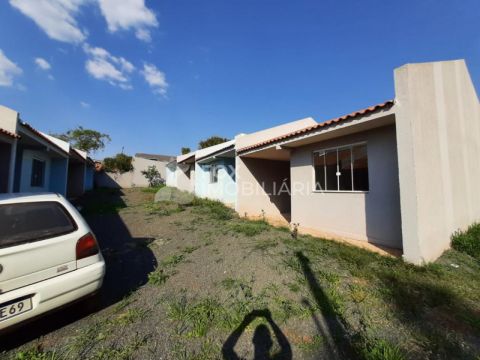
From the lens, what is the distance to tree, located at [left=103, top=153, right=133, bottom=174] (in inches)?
1027

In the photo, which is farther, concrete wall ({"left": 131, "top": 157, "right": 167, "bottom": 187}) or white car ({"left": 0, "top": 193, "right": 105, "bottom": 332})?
concrete wall ({"left": 131, "top": 157, "right": 167, "bottom": 187})

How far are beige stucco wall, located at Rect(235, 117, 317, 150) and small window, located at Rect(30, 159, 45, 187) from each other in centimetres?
997

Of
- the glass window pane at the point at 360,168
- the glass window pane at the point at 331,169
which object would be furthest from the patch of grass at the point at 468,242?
the glass window pane at the point at 331,169

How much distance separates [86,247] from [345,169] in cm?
628

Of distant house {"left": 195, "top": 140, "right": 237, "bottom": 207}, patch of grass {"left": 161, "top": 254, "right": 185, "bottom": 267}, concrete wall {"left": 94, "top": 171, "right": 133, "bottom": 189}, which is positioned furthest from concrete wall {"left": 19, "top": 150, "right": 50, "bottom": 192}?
concrete wall {"left": 94, "top": 171, "right": 133, "bottom": 189}

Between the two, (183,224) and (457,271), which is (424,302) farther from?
(183,224)

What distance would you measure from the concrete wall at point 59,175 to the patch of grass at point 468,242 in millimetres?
16958

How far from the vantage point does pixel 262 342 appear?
2.32 metres

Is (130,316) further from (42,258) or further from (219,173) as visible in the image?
(219,173)

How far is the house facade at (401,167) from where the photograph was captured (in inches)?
170

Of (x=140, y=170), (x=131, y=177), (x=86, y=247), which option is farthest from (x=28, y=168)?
(x=140, y=170)

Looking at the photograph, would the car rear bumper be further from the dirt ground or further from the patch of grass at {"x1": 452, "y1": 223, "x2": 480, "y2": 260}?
the patch of grass at {"x1": 452, "y1": 223, "x2": 480, "y2": 260}

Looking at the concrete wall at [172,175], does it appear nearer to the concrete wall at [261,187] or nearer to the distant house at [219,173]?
the distant house at [219,173]

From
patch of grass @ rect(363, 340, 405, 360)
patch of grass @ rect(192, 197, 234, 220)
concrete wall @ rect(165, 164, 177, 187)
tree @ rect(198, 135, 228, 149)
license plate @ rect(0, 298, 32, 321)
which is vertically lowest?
patch of grass @ rect(363, 340, 405, 360)
